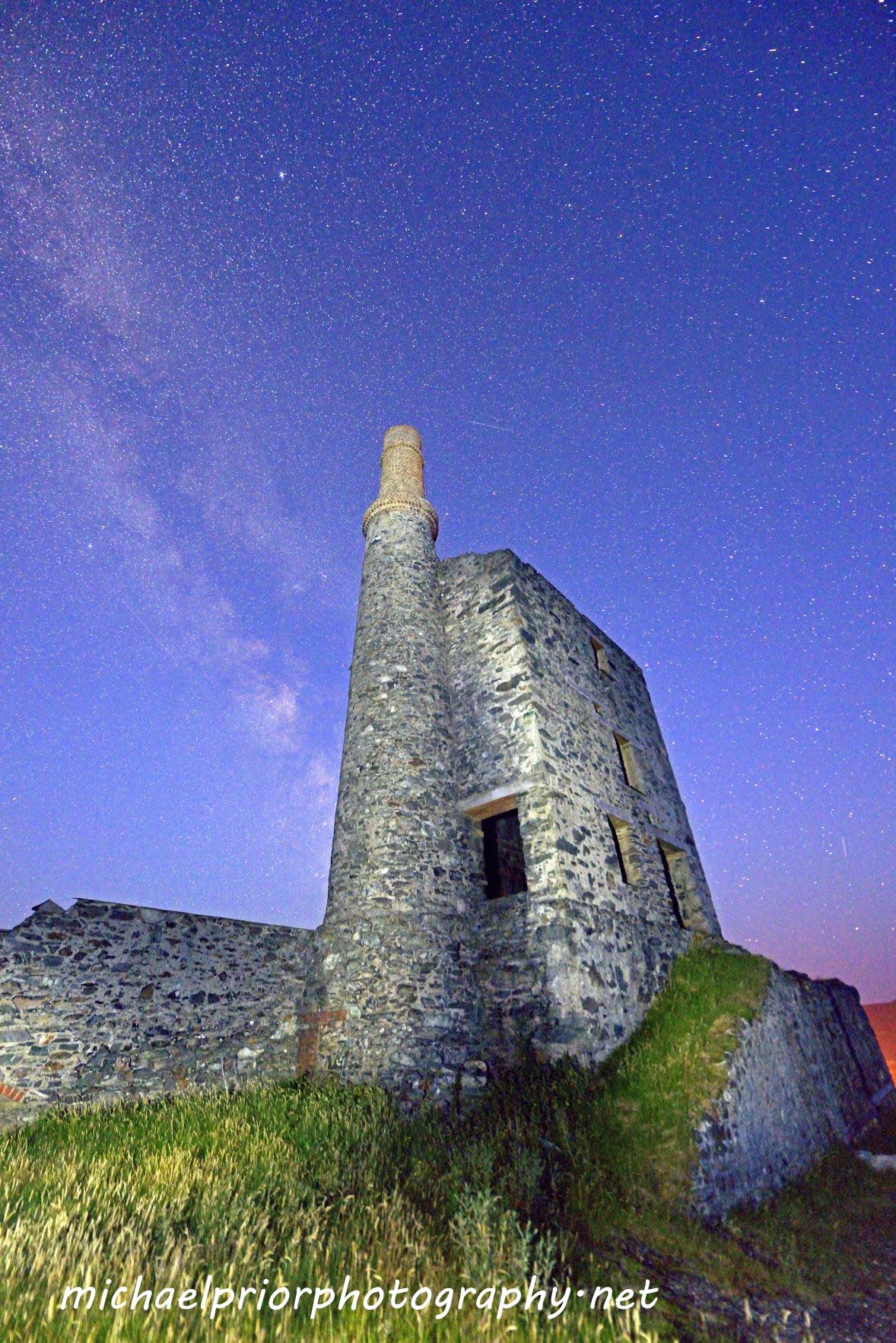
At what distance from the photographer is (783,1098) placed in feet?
26.9

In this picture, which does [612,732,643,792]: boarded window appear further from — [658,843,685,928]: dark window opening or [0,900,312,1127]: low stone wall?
[0,900,312,1127]: low stone wall

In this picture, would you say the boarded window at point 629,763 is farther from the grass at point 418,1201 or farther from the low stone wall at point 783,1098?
the grass at point 418,1201

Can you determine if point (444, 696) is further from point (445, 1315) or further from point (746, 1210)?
point (445, 1315)

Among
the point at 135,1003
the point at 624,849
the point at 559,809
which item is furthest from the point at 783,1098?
the point at 135,1003

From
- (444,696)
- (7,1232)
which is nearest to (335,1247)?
(7,1232)

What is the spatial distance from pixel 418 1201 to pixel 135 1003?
507 centimetres

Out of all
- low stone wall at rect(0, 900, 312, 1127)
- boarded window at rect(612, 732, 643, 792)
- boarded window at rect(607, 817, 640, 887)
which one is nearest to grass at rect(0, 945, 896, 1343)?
low stone wall at rect(0, 900, 312, 1127)

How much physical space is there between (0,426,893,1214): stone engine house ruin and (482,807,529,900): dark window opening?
2.8 inches

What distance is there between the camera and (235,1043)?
826cm

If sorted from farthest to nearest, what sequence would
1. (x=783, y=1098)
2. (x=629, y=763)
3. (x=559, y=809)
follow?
(x=629, y=763) < (x=559, y=809) < (x=783, y=1098)

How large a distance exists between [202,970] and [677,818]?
10536 mm

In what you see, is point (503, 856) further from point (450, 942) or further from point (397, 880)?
point (397, 880)

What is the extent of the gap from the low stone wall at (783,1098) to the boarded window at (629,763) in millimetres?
4166

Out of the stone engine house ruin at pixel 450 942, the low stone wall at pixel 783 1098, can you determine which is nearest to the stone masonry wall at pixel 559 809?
the stone engine house ruin at pixel 450 942
